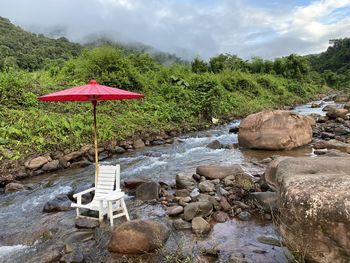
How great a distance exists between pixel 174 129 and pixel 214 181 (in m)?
7.78

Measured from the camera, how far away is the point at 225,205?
6617 mm

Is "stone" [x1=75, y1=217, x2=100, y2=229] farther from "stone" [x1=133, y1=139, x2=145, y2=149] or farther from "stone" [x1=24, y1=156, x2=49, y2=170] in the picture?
"stone" [x1=133, y1=139, x2=145, y2=149]

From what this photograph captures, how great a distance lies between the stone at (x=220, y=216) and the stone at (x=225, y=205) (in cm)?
17

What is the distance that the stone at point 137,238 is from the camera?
16.6 ft

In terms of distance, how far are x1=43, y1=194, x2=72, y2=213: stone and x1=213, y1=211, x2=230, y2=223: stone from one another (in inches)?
120

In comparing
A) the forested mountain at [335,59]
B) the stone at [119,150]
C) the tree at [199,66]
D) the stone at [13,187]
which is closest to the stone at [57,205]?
the stone at [13,187]

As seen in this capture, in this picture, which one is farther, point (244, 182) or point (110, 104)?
point (110, 104)

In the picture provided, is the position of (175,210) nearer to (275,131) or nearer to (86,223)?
(86,223)

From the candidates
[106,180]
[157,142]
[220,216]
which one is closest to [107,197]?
[106,180]

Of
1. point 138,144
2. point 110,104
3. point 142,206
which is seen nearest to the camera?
point 142,206

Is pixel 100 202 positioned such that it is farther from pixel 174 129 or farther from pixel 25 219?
pixel 174 129

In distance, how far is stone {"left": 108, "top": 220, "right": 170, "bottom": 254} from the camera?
507cm

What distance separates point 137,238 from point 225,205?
2151mm

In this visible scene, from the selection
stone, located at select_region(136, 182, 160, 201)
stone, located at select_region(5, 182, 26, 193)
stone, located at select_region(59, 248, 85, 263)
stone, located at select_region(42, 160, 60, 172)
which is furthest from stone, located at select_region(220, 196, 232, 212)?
stone, located at select_region(42, 160, 60, 172)
